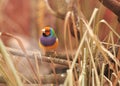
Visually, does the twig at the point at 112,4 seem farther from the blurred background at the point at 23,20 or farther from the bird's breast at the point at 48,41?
the blurred background at the point at 23,20

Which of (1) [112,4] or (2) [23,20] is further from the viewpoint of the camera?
(2) [23,20]

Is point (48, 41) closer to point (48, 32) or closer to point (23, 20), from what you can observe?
point (48, 32)

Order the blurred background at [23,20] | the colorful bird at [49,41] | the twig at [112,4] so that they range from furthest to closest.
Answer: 1. the blurred background at [23,20]
2. the colorful bird at [49,41]
3. the twig at [112,4]

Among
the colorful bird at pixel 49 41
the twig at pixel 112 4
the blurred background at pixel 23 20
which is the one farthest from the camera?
the blurred background at pixel 23 20

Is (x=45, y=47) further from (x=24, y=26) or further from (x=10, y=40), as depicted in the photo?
(x=24, y=26)

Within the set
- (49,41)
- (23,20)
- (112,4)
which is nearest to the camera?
(112,4)

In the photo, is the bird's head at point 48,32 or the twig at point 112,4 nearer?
Answer: the twig at point 112,4

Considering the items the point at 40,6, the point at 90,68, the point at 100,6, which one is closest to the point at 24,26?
the point at 40,6

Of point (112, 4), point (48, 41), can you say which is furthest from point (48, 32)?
point (112, 4)

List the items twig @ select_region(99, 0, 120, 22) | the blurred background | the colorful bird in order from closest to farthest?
twig @ select_region(99, 0, 120, 22)
the colorful bird
the blurred background

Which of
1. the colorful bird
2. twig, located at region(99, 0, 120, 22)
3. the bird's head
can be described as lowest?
the colorful bird

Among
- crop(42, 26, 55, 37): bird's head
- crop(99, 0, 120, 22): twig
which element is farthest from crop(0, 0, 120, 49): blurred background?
crop(99, 0, 120, 22): twig

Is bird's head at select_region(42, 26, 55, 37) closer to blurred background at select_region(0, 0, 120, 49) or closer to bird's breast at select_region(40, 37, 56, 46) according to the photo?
bird's breast at select_region(40, 37, 56, 46)

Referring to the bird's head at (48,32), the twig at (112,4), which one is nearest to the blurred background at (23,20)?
the bird's head at (48,32)
